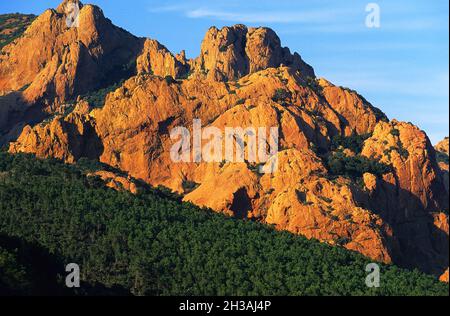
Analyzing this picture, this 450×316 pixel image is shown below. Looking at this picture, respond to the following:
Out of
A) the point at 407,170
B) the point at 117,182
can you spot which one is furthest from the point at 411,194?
the point at 117,182

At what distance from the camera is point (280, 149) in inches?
6663

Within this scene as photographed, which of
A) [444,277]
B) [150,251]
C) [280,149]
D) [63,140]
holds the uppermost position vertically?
[63,140]

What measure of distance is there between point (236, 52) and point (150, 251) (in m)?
55.1

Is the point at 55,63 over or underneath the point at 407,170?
over

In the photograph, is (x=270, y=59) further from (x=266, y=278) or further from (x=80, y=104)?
(x=266, y=278)

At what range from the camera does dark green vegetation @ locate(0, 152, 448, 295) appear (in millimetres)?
139000

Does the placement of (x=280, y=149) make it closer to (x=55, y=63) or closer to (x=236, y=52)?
(x=236, y=52)

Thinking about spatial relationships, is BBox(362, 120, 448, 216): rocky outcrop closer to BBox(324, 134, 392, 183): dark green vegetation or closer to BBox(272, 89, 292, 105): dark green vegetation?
BBox(324, 134, 392, 183): dark green vegetation

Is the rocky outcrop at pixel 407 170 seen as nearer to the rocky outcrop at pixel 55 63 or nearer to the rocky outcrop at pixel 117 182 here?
the rocky outcrop at pixel 117 182

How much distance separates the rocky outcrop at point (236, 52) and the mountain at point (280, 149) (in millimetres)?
581

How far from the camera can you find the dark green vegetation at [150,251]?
456ft

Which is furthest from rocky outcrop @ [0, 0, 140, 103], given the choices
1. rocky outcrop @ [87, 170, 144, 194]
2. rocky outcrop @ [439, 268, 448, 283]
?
rocky outcrop @ [439, 268, 448, 283]

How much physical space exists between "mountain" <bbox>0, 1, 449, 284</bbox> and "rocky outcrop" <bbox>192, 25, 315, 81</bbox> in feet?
1.91
